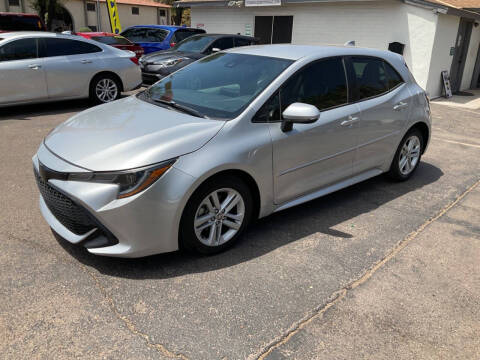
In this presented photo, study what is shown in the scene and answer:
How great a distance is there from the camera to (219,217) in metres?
3.27

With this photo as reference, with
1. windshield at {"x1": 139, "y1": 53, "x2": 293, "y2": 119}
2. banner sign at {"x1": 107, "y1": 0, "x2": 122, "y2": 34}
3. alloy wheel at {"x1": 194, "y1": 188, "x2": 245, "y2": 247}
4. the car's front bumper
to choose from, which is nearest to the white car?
windshield at {"x1": 139, "y1": 53, "x2": 293, "y2": 119}

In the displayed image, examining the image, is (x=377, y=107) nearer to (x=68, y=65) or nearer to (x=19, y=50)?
(x=68, y=65)

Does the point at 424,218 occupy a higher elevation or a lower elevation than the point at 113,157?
lower

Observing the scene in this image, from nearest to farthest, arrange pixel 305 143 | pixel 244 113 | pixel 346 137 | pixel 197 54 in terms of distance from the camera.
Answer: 1. pixel 244 113
2. pixel 305 143
3. pixel 346 137
4. pixel 197 54

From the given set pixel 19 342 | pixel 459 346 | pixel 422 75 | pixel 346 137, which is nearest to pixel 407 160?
pixel 346 137

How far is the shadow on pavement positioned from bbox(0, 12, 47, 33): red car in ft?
34.8

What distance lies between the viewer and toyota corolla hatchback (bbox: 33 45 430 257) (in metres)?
2.88

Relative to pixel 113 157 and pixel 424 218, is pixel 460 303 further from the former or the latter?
pixel 113 157

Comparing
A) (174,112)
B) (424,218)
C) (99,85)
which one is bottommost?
(424,218)

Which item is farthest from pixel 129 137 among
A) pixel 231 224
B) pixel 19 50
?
pixel 19 50

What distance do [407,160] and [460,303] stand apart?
2.58m

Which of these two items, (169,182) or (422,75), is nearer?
(169,182)

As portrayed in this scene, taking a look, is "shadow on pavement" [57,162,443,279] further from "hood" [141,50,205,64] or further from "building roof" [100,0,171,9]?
"building roof" [100,0,171,9]

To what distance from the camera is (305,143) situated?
3713mm
